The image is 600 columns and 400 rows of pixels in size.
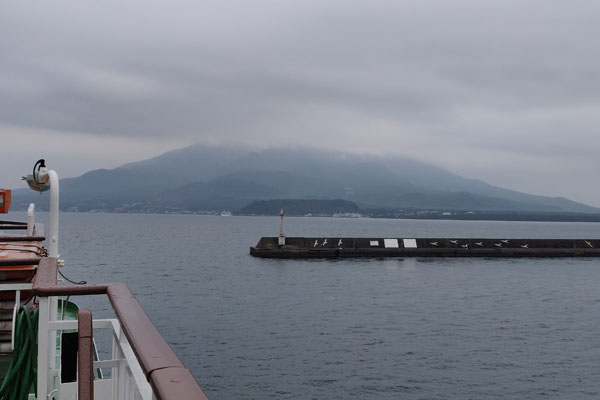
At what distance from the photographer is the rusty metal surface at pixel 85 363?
243 cm

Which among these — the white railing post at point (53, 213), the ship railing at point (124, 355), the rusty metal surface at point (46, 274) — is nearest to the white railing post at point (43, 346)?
the ship railing at point (124, 355)

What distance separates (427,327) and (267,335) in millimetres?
8565

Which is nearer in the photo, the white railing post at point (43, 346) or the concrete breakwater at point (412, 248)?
the white railing post at point (43, 346)

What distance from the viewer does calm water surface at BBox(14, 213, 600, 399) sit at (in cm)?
1858

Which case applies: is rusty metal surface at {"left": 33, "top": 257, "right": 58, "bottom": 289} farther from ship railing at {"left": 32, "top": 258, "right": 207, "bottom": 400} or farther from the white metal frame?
the white metal frame

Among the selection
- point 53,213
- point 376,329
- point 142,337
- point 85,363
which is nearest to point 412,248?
point 376,329

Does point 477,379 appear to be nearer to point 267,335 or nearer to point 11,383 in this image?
point 267,335

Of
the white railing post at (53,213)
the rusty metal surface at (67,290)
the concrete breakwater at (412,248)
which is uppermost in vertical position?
the white railing post at (53,213)

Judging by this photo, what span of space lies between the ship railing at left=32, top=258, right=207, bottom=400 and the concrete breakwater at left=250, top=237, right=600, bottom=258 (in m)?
57.0

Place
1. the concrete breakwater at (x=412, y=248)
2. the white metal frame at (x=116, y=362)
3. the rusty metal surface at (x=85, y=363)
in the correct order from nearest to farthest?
the rusty metal surface at (x=85, y=363) < the white metal frame at (x=116, y=362) < the concrete breakwater at (x=412, y=248)

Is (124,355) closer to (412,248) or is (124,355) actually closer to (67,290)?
(67,290)

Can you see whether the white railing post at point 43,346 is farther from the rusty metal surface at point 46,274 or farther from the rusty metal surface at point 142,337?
the rusty metal surface at point 142,337

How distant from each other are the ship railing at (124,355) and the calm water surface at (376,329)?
1471 cm

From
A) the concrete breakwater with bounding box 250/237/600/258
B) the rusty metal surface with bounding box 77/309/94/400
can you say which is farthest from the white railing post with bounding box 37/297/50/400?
the concrete breakwater with bounding box 250/237/600/258
